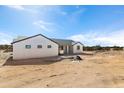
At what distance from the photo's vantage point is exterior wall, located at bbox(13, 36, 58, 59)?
12.5m

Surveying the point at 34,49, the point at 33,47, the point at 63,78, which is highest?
the point at 33,47

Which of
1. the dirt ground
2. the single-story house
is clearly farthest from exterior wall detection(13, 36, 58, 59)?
the dirt ground

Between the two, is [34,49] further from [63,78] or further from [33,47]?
[63,78]

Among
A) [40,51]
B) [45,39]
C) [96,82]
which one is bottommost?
[96,82]

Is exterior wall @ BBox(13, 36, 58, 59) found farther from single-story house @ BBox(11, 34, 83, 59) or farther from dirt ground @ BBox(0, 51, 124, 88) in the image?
dirt ground @ BBox(0, 51, 124, 88)

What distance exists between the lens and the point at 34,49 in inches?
521

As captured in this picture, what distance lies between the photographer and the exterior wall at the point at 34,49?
493 inches

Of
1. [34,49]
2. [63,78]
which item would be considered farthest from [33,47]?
[63,78]
